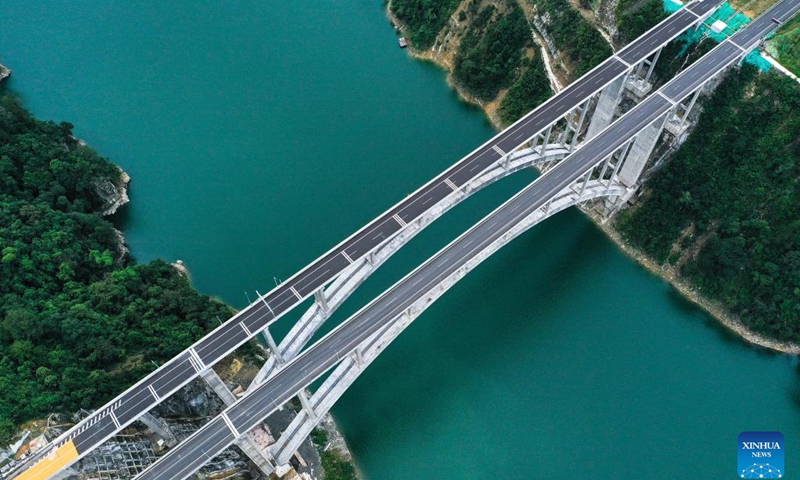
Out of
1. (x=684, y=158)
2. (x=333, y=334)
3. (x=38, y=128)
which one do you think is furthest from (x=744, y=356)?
(x=38, y=128)

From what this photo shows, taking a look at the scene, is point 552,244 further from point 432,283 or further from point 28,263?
point 28,263

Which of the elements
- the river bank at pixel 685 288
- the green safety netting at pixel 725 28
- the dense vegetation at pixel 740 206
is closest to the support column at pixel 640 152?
the dense vegetation at pixel 740 206

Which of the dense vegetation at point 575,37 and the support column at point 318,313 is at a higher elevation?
the dense vegetation at point 575,37

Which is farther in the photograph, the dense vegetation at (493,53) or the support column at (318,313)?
the dense vegetation at (493,53)

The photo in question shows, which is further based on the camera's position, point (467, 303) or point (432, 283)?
point (467, 303)

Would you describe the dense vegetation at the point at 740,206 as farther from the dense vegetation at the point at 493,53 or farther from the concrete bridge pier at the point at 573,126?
the dense vegetation at the point at 493,53

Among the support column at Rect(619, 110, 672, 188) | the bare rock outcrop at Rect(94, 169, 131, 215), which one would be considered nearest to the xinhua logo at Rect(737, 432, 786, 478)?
the support column at Rect(619, 110, 672, 188)

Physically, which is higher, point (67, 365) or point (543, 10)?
point (543, 10)
